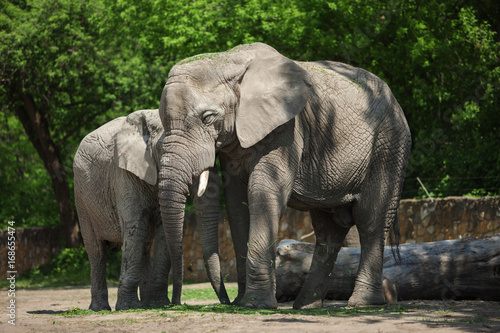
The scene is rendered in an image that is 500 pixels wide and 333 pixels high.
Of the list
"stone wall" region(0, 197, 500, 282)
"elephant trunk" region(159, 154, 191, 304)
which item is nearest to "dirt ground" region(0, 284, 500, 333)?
"elephant trunk" region(159, 154, 191, 304)

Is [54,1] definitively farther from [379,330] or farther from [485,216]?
[379,330]

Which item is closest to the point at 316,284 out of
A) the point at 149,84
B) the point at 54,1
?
the point at 149,84

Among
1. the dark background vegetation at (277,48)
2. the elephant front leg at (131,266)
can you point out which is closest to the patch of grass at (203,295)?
the elephant front leg at (131,266)

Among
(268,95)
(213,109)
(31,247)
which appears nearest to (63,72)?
(31,247)

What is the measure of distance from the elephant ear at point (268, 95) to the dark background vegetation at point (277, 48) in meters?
8.96

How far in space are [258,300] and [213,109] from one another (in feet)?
7.05

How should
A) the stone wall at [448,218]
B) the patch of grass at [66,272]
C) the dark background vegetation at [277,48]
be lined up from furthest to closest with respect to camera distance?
the patch of grass at [66,272] < the dark background vegetation at [277,48] < the stone wall at [448,218]

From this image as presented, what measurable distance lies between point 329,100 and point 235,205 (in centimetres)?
172

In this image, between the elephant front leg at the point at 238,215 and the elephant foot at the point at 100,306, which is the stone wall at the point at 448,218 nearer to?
the elephant front leg at the point at 238,215

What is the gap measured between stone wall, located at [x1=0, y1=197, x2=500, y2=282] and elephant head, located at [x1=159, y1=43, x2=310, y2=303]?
2.39 meters

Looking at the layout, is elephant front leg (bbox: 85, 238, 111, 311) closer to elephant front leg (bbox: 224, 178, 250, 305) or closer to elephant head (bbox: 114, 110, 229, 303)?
elephant head (bbox: 114, 110, 229, 303)

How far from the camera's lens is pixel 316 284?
33.1 feet

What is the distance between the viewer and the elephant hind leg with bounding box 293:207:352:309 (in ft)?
32.9

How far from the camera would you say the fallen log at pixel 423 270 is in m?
9.98
